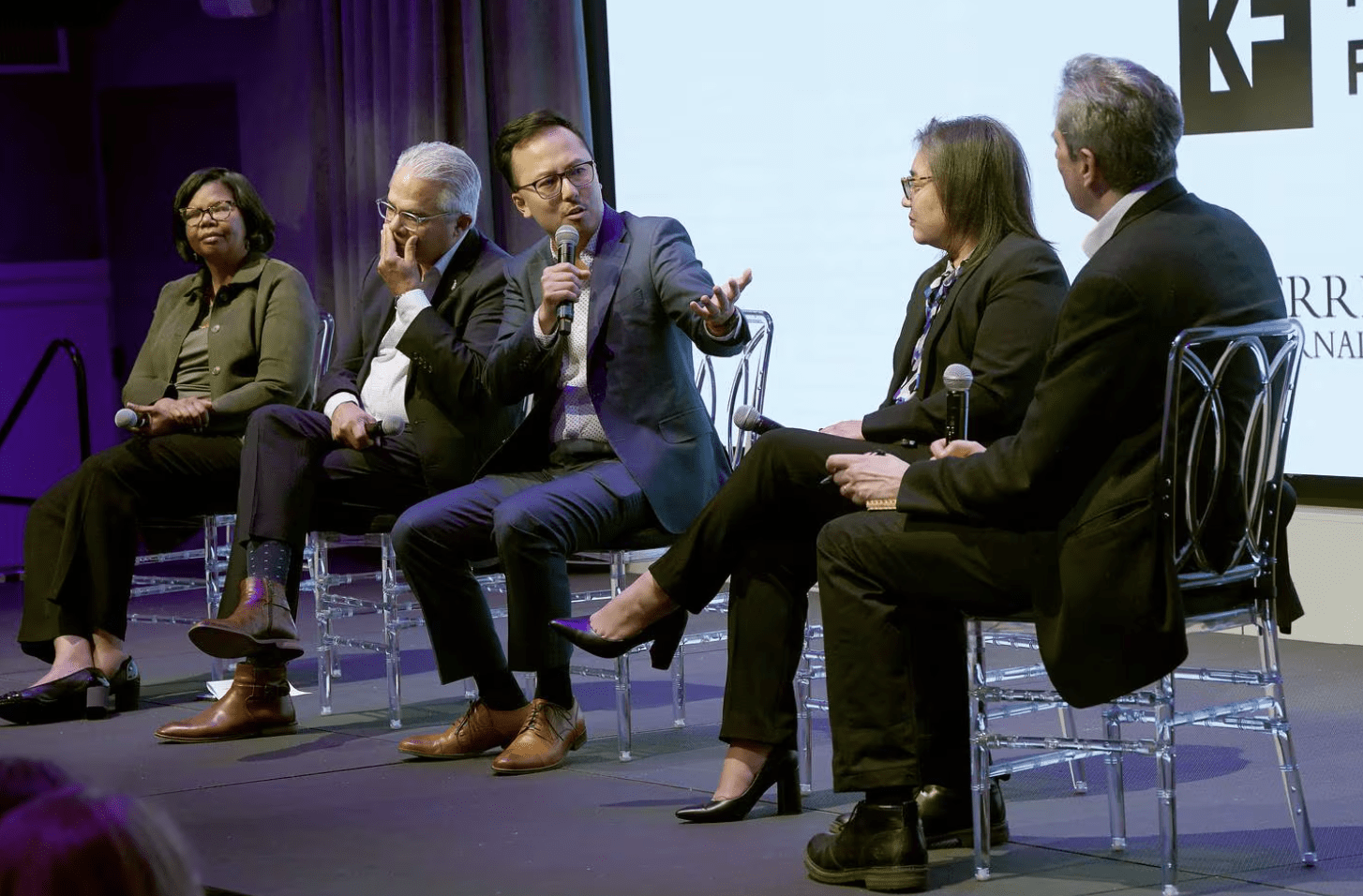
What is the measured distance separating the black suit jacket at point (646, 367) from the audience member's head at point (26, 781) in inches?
112

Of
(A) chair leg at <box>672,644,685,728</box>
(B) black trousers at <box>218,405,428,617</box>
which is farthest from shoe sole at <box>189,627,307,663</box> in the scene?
(A) chair leg at <box>672,644,685,728</box>

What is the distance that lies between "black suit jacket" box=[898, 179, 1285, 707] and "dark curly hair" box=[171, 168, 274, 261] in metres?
2.63

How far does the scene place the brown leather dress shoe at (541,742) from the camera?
3805mm

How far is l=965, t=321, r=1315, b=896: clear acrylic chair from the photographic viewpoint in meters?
2.66

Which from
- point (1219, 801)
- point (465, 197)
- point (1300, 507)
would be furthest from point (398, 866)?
point (1300, 507)

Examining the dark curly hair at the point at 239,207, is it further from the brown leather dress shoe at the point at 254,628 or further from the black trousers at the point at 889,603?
the black trousers at the point at 889,603

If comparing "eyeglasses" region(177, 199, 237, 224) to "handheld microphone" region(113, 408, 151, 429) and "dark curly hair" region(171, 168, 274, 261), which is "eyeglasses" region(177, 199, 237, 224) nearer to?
"dark curly hair" region(171, 168, 274, 261)

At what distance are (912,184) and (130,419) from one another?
2.13 metres

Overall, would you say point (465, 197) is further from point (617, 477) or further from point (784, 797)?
point (784, 797)

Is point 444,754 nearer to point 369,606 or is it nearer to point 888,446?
point 369,606

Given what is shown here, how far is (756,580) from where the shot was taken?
3.22 m

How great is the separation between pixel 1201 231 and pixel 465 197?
2.06 m

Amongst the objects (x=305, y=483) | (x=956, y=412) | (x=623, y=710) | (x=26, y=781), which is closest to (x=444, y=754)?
(x=623, y=710)

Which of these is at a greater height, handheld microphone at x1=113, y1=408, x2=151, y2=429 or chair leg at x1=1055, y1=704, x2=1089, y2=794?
handheld microphone at x1=113, y1=408, x2=151, y2=429
